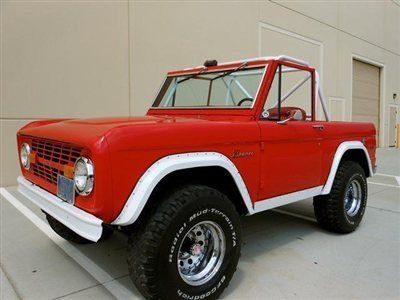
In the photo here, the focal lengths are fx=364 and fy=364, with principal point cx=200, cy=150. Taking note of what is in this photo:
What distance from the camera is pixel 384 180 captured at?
757cm

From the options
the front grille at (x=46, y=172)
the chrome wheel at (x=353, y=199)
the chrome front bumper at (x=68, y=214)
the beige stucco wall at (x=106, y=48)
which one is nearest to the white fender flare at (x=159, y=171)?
the chrome front bumper at (x=68, y=214)

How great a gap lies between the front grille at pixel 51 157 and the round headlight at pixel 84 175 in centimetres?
10

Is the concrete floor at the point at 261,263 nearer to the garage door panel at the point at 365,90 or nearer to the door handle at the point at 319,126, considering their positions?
the door handle at the point at 319,126

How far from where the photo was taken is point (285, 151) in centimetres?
312

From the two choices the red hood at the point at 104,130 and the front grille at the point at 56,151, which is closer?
the red hood at the point at 104,130

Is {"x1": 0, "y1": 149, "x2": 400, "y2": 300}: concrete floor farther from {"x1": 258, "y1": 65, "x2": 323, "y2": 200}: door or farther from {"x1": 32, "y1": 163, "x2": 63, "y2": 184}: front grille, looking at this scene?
{"x1": 32, "y1": 163, "x2": 63, "y2": 184}: front grille

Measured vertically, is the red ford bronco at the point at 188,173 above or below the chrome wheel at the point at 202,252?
above

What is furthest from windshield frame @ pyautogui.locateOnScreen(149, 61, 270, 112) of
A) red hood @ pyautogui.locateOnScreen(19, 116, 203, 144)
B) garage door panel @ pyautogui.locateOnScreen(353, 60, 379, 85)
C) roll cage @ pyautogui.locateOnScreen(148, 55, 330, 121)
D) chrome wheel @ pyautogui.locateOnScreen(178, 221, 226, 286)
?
garage door panel @ pyautogui.locateOnScreen(353, 60, 379, 85)

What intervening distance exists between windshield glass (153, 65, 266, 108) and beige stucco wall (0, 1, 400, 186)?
3722 mm

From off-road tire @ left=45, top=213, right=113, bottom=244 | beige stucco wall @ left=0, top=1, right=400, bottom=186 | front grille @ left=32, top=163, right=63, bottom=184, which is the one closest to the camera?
front grille @ left=32, top=163, right=63, bottom=184

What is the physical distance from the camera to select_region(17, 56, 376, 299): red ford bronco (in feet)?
7.05

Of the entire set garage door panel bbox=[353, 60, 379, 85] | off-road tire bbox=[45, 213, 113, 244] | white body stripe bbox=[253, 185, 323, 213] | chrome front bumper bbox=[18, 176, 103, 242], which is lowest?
off-road tire bbox=[45, 213, 113, 244]

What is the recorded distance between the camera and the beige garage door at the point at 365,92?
16.7m

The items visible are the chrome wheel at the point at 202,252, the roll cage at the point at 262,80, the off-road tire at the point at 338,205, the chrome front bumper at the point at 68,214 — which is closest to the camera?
the chrome front bumper at the point at 68,214
